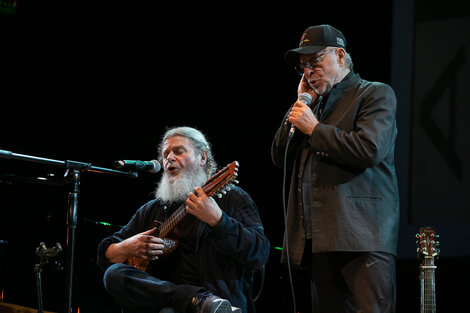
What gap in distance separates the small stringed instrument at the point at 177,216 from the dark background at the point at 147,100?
83cm

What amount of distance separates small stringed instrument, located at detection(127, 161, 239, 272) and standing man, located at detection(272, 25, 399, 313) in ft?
1.88

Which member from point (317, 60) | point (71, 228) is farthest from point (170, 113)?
point (317, 60)

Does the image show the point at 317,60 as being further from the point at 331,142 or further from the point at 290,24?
the point at 290,24

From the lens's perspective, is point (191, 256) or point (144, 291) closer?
point (144, 291)

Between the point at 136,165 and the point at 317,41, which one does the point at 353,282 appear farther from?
the point at 136,165

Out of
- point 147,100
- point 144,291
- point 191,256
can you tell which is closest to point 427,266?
point 191,256

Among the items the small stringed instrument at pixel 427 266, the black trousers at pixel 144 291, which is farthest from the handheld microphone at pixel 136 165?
the small stringed instrument at pixel 427 266

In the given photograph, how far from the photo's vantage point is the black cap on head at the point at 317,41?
2537mm

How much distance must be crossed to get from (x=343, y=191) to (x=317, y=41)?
2.48 feet

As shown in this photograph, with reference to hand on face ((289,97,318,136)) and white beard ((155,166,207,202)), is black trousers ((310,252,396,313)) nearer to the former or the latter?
hand on face ((289,97,318,136))

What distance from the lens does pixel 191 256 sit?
10.9 feet

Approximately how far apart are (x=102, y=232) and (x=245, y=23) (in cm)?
233

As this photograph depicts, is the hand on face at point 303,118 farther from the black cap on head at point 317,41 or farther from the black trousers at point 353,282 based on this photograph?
the black trousers at point 353,282

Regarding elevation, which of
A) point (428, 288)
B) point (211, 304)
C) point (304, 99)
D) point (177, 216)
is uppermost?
point (304, 99)
